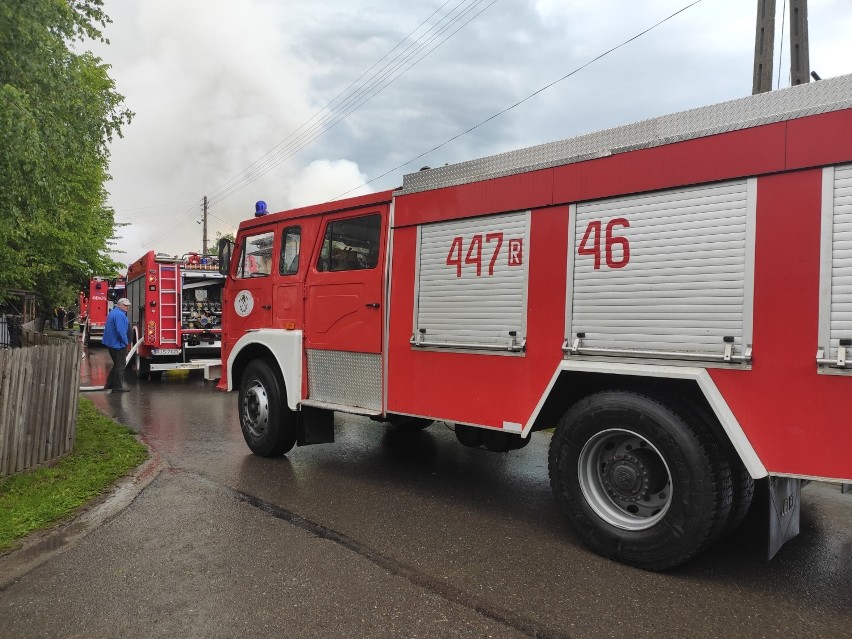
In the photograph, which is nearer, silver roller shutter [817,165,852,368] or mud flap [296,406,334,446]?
silver roller shutter [817,165,852,368]

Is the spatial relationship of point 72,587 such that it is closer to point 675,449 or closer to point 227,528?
point 227,528

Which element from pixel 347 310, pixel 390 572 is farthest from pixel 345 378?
pixel 390 572

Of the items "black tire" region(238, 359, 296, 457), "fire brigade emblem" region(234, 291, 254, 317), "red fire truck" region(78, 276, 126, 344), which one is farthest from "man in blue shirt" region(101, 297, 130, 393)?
"red fire truck" region(78, 276, 126, 344)

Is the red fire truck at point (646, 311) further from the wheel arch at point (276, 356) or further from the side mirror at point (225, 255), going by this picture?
the side mirror at point (225, 255)

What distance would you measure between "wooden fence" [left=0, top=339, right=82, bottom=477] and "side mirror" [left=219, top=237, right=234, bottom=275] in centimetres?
172

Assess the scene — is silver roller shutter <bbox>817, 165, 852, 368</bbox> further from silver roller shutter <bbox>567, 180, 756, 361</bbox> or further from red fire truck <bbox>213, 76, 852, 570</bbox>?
silver roller shutter <bbox>567, 180, 756, 361</bbox>

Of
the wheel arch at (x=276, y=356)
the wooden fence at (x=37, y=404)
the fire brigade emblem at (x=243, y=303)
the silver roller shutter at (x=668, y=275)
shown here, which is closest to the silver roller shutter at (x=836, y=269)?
the silver roller shutter at (x=668, y=275)

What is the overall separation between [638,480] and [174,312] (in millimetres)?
12081

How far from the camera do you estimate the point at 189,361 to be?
14195mm

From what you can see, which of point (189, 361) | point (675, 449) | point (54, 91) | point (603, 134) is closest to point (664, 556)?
point (675, 449)

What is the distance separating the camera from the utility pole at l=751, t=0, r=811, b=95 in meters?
9.09

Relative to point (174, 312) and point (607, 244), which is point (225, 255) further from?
point (174, 312)

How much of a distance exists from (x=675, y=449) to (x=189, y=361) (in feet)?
42.1

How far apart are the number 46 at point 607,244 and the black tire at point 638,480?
32.8 inches
